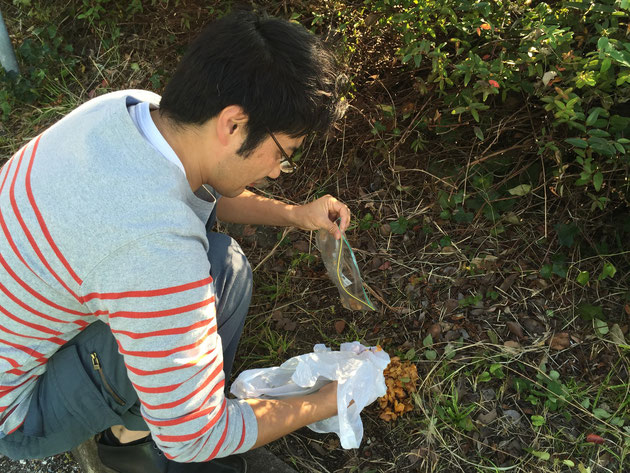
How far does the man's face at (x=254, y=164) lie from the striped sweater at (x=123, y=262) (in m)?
0.18

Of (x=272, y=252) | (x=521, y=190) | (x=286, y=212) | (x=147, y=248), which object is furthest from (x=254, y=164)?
(x=521, y=190)

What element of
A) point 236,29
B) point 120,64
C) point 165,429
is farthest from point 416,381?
A: point 120,64

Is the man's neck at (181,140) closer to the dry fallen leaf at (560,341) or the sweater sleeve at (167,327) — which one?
the sweater sleeve at (167,327)

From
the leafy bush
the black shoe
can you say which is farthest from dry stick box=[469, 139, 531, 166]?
the black shoe

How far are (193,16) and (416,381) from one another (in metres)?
2.49

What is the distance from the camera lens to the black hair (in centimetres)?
164

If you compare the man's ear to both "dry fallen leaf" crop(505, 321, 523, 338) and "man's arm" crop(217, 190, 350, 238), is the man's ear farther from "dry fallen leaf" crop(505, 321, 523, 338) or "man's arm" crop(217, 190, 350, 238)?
"dry fallen leaf" crop(505, 321, 523, 338)

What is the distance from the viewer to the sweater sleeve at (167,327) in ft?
4.72

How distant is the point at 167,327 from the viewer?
1.47 meters

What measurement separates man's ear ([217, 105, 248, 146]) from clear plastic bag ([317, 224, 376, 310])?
0.73 metres

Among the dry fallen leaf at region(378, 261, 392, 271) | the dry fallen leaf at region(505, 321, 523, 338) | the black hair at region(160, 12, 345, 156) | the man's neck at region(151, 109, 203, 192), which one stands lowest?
the dry fallen leaf at region(505, 321, 523, 338)

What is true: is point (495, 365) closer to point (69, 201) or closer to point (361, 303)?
point (361, 303)

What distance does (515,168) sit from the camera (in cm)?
269

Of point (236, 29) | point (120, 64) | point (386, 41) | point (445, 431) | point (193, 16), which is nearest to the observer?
point (236, 29)
